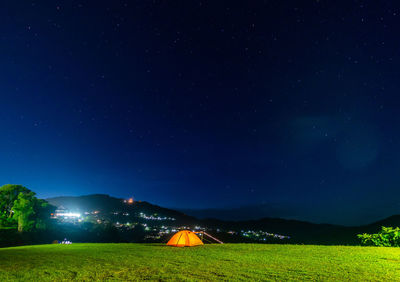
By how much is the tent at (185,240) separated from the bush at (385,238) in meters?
13.4

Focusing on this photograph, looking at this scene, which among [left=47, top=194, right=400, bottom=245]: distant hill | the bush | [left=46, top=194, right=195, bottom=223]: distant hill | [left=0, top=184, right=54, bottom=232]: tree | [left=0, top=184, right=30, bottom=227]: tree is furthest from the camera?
[left=46, top=194, right=195, bottom=223]: distant hill

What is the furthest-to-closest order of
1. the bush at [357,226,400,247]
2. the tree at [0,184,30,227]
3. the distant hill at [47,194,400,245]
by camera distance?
the distant hill at [47,194,400,245] < the tree at [0,184,30,227] < the bush at [357,226,400,247]

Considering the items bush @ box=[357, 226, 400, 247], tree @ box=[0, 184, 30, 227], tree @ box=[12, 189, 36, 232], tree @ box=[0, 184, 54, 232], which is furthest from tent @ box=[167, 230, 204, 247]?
tree @ box=[0, 184, 30, 227]

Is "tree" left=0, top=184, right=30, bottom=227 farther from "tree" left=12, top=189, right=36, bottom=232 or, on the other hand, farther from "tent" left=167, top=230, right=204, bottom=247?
"tent" left=167, top=230, right=204, bottom=247

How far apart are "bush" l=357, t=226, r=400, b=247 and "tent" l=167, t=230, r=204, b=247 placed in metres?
13.4

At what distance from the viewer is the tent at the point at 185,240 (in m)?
20.4

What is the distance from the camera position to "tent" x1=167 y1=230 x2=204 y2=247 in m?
20.4

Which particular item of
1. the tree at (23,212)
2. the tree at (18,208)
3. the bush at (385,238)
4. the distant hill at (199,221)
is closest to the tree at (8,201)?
the tree at (18,208)

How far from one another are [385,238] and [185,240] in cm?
1559

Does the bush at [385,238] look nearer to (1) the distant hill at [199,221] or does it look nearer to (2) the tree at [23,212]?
(2) the tree at [23,212]

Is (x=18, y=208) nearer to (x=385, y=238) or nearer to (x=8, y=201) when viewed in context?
(x=8, y=201)

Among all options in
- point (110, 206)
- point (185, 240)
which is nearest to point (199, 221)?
point (110, 206)

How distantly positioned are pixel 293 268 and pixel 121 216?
12702 cm

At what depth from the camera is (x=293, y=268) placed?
1085cm
